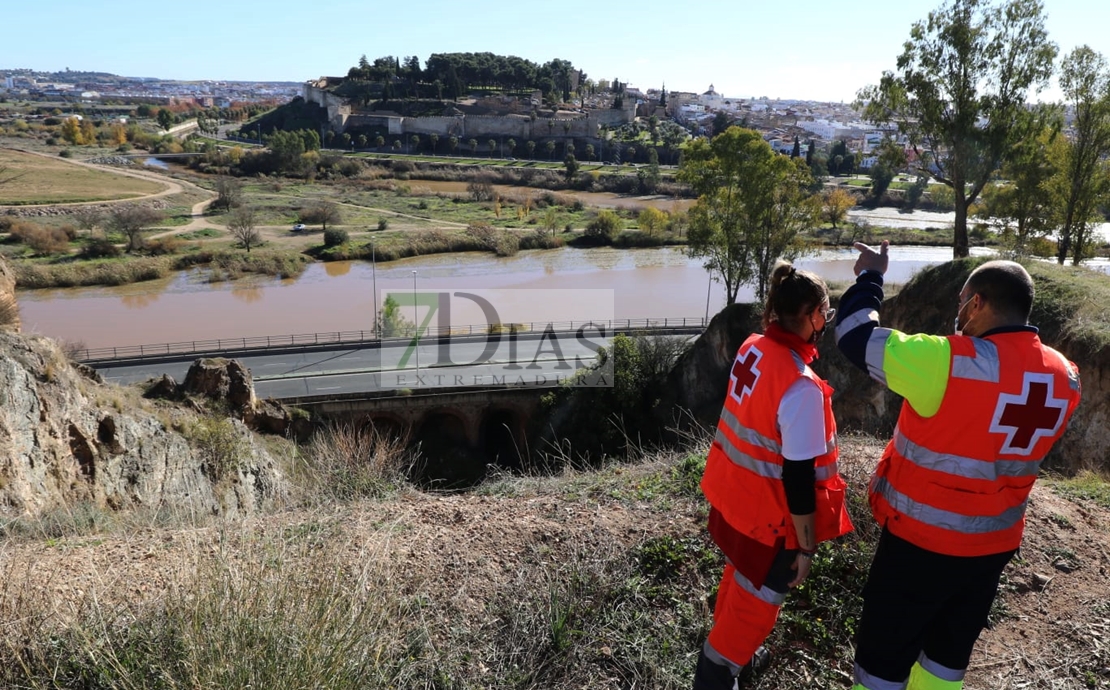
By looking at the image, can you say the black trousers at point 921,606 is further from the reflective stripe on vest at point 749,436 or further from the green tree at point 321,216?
the green tree at point 321,216

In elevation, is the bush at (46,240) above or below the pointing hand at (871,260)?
below

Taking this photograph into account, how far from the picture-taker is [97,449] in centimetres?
1012

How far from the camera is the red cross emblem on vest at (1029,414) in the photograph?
2.18 meters

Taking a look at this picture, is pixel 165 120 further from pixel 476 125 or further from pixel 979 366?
pixel 979 366

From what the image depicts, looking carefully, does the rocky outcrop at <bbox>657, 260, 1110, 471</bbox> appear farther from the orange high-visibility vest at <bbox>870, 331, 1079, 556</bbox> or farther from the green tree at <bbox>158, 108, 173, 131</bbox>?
the green tree at <bbox>158, 108, 173, 131</bbox>

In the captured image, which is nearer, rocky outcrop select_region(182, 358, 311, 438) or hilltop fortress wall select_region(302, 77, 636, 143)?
rocky outcrop select_region(182, 358, 311, 438)

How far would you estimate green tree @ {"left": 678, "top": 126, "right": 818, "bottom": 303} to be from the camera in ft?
69.2

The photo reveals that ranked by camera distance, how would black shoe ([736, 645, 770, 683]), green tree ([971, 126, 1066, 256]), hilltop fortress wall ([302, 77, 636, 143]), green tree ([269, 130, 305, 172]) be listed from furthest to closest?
hilltop fortress wall ([302, 77, 636, 143]), green tree ([269, 130, 305, 172]), green tree ([971, 126, 1066, 256]), black shoe ([736, 645, 770, 683])

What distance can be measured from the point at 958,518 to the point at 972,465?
186mm

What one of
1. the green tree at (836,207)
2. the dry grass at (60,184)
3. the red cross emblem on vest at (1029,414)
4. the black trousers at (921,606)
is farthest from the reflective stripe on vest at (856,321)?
the dry grass at (60,184)

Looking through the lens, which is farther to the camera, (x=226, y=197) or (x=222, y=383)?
(x=226, y=197)

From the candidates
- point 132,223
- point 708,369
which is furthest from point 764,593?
point 132,223

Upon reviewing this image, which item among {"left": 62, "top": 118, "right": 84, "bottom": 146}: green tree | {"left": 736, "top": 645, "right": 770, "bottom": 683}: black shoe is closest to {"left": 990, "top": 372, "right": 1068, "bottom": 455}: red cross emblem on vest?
{"left": 736, "top": 645, "right": 770, "bottom": 683}: black shoe

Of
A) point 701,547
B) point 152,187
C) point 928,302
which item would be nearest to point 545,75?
point 152,187
